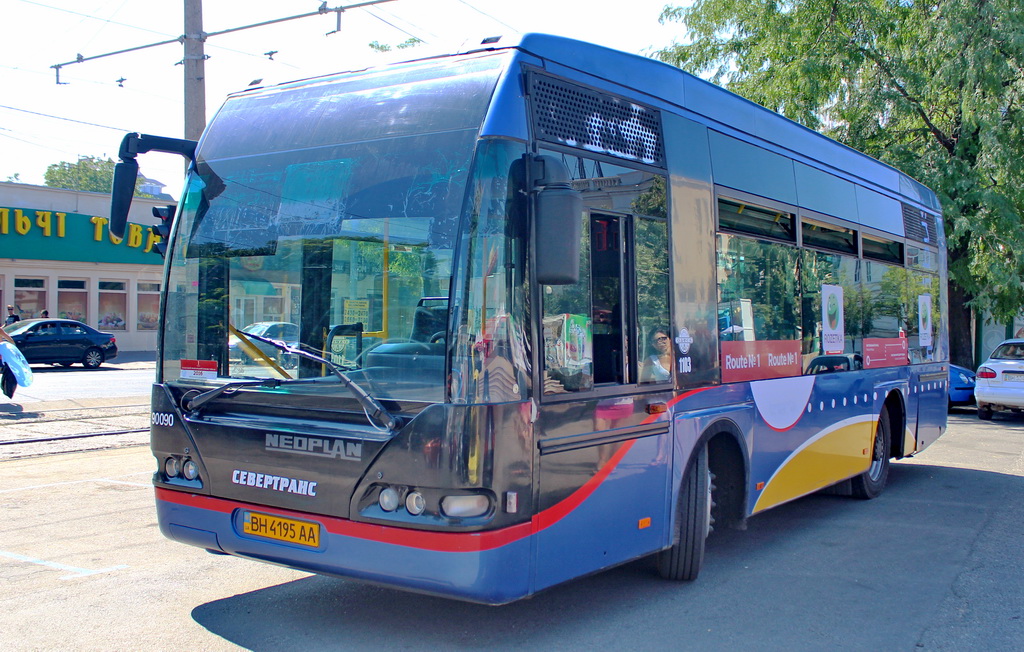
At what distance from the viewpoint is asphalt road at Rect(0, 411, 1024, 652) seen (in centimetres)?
505

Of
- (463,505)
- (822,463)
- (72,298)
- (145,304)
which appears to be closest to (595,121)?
(463,505)

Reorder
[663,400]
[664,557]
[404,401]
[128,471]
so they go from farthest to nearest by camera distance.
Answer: [128,471] < [664,557] < [663,400] < [404,401]

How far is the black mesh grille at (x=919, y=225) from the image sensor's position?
34.7 ft

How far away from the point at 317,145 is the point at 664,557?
11.1ft

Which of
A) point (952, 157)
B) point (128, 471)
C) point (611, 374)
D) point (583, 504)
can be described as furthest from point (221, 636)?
point (952, 157)

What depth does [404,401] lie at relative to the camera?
14.6ft

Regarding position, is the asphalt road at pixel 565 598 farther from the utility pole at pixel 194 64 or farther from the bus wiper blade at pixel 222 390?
the utility pole at pixel 194 64

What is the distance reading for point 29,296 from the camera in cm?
3591

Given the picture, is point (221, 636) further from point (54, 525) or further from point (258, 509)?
point (54, 525)

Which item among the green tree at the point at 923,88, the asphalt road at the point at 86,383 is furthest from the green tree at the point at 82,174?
the green tree at the point at 923,88

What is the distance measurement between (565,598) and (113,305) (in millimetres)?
37558

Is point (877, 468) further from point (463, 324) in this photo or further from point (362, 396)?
point (362, 396)

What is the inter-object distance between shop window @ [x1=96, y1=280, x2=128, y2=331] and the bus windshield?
3623cm

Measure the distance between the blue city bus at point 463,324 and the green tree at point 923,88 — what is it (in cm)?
1548
